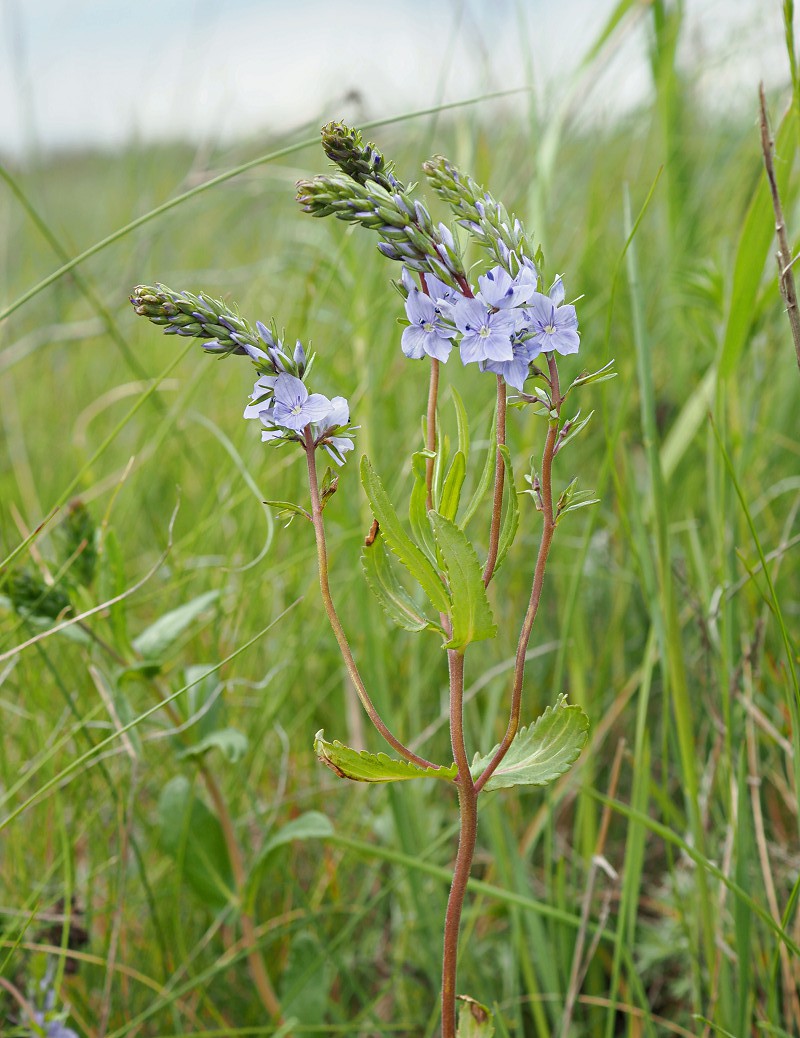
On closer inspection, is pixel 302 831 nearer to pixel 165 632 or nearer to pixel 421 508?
pixel 165 632

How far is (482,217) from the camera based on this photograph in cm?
87

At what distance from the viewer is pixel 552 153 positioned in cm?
214

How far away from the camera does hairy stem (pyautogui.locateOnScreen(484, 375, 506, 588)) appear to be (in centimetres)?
88

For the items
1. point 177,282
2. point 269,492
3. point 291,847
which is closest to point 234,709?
point 291,847

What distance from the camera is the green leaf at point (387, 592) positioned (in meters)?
1.00

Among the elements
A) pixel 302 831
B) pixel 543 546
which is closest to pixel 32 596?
pixel 302 831

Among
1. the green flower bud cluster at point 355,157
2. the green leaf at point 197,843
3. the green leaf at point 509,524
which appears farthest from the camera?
the green leaf at point 197,843

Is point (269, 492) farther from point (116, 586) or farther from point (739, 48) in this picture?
point (739, 48)

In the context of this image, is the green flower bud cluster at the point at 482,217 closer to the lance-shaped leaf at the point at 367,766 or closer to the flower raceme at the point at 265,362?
the flower raceme at the point at 265,362

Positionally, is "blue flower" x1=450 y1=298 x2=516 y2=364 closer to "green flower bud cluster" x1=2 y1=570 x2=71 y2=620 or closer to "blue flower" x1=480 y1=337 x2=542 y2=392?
"blue flower" x1=480 y1=337 x2=542 y2=392

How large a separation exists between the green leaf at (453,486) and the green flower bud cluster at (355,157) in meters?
0.26

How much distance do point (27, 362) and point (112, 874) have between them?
318cm

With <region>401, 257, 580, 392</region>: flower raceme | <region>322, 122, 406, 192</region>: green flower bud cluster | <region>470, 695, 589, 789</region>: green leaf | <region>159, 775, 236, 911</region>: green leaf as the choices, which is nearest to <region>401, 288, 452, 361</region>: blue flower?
<region>401, 257, 580, 392</region>: flower raceme

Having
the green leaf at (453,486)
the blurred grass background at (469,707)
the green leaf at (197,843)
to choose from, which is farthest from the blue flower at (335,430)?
the green leaf at (197,843)
